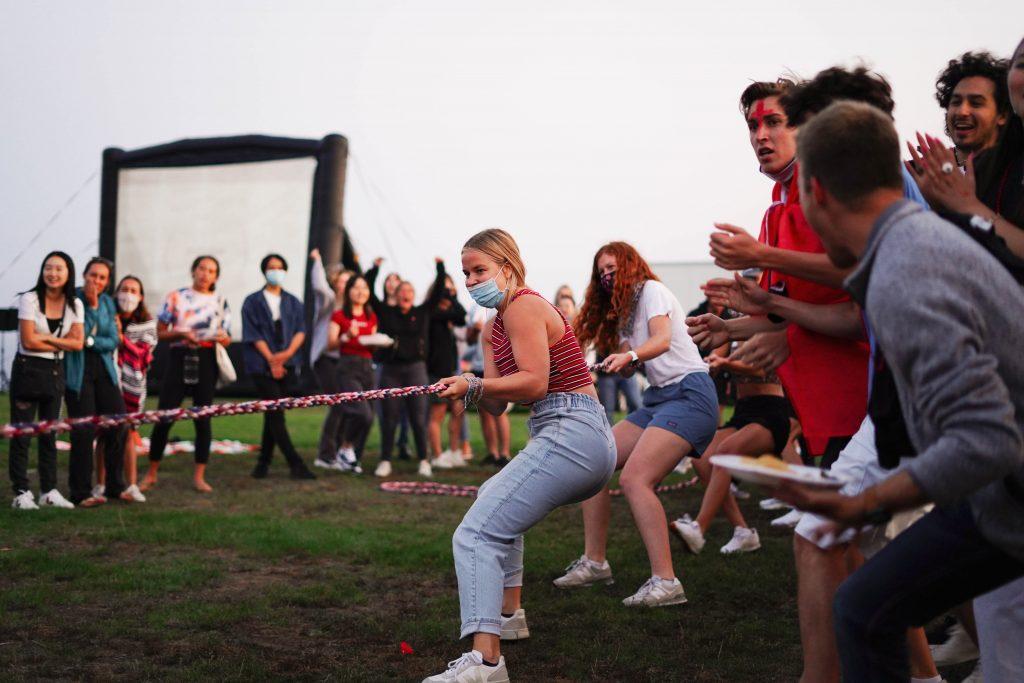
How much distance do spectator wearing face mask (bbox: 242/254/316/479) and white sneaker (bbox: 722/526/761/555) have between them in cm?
520

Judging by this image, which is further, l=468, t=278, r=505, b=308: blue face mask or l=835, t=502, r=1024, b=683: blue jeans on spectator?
l=468, t=278, r=505, b=308: blue face mask

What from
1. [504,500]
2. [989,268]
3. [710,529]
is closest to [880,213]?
[989,268]

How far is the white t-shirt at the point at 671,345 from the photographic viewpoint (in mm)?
5867

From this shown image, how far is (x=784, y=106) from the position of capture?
342cm

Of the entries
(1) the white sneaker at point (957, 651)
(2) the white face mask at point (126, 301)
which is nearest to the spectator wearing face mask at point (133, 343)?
(2) the white face mask at point (126, 301)

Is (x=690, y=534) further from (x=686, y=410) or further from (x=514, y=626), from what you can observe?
(x=514, y=626)

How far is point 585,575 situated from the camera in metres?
5.85

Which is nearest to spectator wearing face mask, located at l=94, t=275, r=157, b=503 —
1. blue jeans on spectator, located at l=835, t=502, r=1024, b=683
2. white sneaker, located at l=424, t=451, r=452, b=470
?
white sneaker, located at l=424, t=451, r=452, b=470

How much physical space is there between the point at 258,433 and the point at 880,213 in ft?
48.7

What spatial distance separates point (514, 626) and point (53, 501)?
520 centimetres

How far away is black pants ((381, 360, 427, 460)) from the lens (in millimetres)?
11625

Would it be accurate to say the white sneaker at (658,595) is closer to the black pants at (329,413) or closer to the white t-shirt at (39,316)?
the white t-shirt at (39,316)

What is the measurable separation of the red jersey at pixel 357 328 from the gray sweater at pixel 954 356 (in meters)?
9.64

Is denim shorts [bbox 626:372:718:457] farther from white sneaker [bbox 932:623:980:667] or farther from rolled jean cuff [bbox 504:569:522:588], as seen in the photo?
white sneaker [bbox 932:623:980:667]
